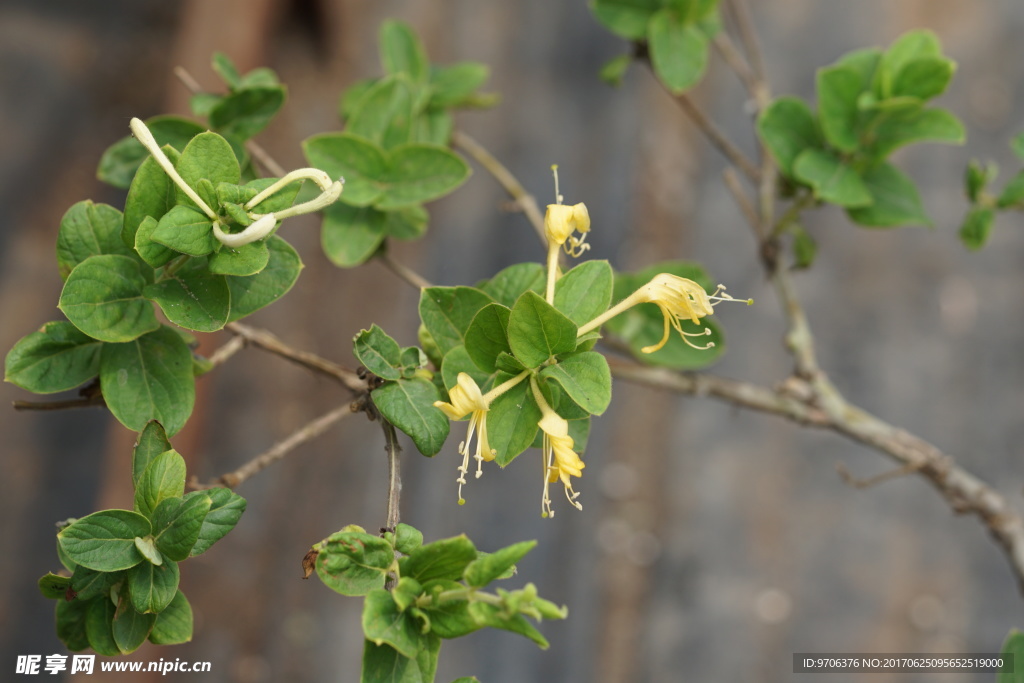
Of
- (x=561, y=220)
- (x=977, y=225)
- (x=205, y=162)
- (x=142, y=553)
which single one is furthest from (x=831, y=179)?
(x=142, y=553)

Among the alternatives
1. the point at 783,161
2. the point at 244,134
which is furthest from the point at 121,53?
the point at 783,161

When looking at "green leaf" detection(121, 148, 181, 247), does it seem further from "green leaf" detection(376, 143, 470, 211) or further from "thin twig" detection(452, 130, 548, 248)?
"thin twig" detection(452, 130, 548, 248)

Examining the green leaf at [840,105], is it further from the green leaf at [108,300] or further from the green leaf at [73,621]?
the green leaf at [73,621]

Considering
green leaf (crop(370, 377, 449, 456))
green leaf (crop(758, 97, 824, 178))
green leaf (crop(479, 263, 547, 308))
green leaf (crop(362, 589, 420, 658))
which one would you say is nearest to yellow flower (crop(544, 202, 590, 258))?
green leaf (crop(479, 263, 547, 308))

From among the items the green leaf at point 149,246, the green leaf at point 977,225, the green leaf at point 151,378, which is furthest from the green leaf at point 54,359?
the green leaf at point 977,225

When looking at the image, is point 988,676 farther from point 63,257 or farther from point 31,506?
point 31,506

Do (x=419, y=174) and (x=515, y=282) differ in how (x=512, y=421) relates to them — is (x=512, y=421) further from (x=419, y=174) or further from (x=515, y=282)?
(x=419, y=174)
